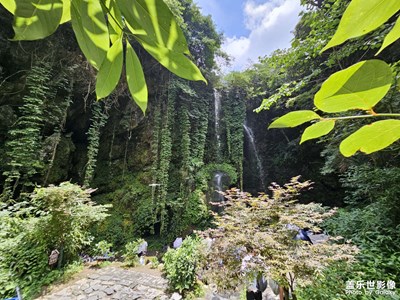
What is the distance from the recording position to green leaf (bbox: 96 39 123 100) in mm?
301

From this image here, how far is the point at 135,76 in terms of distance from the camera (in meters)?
0.32

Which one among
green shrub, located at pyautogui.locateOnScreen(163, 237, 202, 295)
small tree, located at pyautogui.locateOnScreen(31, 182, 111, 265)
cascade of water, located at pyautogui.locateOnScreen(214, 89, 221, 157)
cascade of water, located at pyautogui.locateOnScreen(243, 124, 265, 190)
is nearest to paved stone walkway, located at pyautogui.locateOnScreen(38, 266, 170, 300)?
green shrub, located at pyautogui.locateOnScreen(163, 237, 202, 295)

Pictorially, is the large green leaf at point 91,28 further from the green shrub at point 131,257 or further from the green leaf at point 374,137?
the green shrub at point 131,257

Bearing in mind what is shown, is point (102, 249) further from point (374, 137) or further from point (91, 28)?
point (374, 137)

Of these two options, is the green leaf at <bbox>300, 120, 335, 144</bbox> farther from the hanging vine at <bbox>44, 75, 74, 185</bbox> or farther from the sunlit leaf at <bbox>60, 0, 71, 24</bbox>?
the hanging vine at <bbox>44, 75, 74, 185</bbox>

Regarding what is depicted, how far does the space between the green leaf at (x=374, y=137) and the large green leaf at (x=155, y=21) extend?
23 centimetres

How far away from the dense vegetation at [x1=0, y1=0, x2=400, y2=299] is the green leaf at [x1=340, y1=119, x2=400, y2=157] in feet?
0.27

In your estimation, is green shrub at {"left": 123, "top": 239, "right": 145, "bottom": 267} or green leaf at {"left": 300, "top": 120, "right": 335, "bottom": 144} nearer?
green leaf at {"left": 300, "top": 120, "right": 335, "bottom": 144}

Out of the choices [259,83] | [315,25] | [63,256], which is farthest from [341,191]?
[63,256]

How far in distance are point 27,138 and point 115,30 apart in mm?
5251

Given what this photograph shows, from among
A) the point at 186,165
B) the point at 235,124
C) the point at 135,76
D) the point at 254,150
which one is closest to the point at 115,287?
the point at 135,76

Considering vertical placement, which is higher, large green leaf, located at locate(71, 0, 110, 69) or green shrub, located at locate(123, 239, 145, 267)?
large green leaf, located at locate(71, 0, 110, 69)

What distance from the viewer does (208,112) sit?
8.52 m

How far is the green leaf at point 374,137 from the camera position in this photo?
0.70ft
